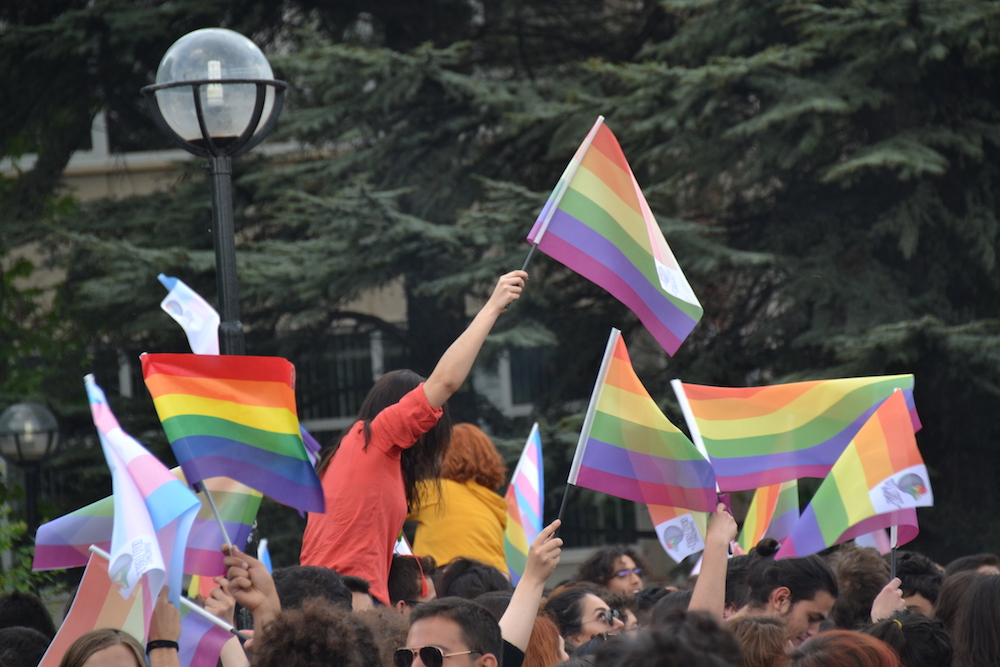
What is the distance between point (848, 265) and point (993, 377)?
1807 millimetres

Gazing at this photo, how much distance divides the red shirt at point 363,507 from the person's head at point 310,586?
496mm

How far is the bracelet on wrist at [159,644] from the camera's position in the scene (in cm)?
284

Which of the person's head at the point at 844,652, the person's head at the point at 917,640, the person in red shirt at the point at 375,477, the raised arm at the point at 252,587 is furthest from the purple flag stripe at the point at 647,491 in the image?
the raised arm at the point at 252,587

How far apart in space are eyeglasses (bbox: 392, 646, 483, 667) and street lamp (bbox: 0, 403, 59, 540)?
8481mm

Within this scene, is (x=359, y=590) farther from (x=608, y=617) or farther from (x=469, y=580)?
(x=608, y=617)

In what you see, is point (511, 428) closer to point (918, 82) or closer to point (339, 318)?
point (339, 318)

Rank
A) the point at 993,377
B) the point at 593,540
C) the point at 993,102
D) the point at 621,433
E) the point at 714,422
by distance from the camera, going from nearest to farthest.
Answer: the point at 621,433 → the point at 714,422 → the point at 993,377 → the point at 993,102 → the point at 593,540

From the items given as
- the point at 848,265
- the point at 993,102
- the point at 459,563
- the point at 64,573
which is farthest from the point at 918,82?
the point at 64,573

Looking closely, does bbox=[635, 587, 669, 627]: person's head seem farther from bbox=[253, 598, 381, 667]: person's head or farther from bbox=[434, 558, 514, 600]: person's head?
bbox=[253, 598, 381, 667]: person's head

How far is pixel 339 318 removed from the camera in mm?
12031

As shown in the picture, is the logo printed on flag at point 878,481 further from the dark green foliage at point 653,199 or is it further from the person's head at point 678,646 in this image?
the dark green foliage at point 653,199

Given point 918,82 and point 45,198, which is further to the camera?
point 45,198

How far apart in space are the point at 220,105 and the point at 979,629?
12.0ft

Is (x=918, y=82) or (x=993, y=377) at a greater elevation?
(x=918, y=82)
